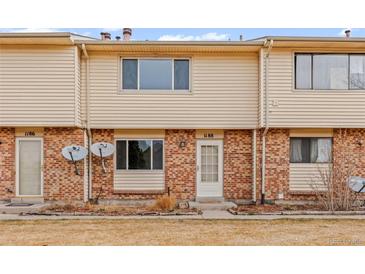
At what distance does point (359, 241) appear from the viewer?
7141 mm

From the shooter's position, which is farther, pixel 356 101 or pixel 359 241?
pixel 356 101

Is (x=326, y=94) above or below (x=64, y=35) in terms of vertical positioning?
below

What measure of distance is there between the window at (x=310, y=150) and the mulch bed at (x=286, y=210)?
1.59 meters

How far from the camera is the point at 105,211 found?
10.7 meters

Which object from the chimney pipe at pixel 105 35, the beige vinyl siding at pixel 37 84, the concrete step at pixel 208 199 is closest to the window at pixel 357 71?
the concrete step at pixel 208 199

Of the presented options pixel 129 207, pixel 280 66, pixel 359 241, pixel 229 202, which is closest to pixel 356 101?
pixel 280 66

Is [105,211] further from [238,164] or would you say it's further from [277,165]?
[277,165]

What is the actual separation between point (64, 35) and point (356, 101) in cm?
956

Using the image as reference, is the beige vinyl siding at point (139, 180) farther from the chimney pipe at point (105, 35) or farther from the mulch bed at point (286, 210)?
the chimney pipe at point (105, 35)

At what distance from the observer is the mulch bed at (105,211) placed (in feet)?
33.5

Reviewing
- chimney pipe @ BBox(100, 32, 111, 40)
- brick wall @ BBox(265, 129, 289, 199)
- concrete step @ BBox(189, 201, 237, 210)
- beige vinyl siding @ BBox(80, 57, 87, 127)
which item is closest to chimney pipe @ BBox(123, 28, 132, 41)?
chimney pipe @ BBox(100, 32, 111, 40)

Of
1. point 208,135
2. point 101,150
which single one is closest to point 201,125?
point 208,135

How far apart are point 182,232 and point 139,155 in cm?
513

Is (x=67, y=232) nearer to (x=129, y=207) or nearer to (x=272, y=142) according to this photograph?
(x=129, y=207)
